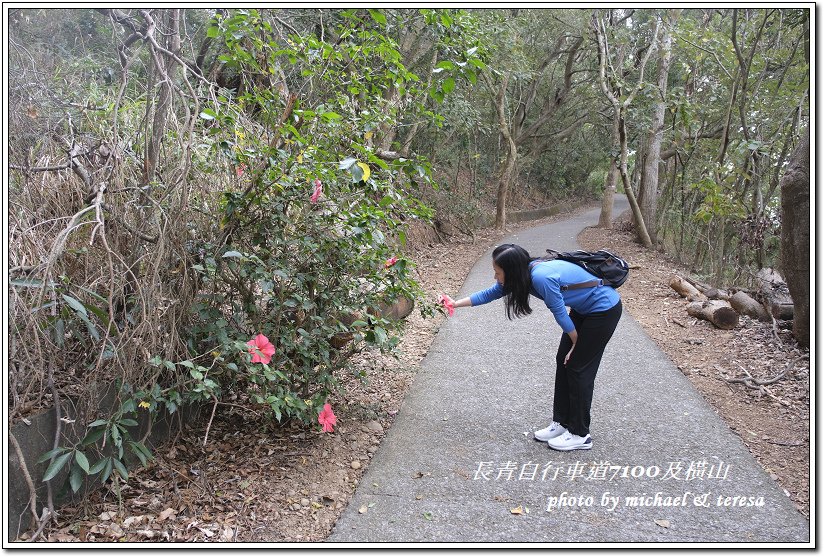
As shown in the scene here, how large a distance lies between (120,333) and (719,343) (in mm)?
5644

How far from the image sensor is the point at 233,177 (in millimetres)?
3314

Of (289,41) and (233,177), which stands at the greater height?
(289,41)

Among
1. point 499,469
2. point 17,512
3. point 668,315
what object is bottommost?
point 668,315

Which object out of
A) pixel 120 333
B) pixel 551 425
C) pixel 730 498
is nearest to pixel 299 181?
pixel 120 333

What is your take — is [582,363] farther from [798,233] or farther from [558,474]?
[798,233]

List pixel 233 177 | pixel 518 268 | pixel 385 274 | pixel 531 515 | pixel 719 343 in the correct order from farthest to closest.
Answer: pixel 719 343
pixel 385 274
pixel 518 268
pixel 233 177
pixel 531 515

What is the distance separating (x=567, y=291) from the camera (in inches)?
141

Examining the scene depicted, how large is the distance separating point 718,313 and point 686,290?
62.1 inches

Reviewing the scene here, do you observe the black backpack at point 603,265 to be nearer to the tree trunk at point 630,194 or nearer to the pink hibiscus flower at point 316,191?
the pink hibiscus flower at point 316,191

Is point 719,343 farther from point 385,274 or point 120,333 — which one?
point 120,333

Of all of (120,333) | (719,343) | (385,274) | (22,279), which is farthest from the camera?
(719,343)

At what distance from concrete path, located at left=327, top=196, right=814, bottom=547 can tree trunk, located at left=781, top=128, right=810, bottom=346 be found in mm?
1198

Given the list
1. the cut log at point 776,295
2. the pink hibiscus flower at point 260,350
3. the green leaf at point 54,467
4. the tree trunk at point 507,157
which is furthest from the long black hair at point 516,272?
the tree trunk at point 507,157

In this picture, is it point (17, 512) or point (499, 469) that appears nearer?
point (17, 512)
